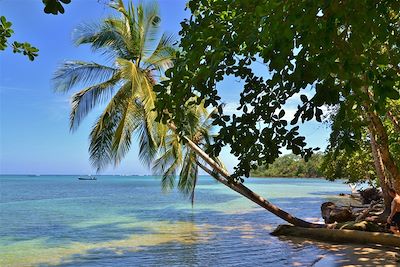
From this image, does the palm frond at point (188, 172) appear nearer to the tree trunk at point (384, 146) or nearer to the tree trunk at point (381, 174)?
the tree trunk at point (381, 174)

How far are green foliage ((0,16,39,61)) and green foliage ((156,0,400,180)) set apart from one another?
1.34m

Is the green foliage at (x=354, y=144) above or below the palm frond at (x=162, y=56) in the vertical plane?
below

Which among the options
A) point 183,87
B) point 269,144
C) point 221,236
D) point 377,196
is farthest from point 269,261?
point 377,196

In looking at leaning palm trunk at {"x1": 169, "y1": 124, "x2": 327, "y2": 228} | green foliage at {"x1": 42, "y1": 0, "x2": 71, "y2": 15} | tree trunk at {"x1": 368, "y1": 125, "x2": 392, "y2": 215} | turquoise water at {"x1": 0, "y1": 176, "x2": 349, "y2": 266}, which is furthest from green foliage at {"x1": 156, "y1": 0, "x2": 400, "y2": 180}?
tree trunk at {"x1": 368, "y1": 125, "x2": 392, "y2": 215}

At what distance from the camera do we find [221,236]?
1365 centimetres

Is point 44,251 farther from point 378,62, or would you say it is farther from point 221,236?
point 378,62

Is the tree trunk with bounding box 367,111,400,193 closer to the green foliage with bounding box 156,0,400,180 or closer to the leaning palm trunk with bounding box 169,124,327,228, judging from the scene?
the leaning palm trunk with bounding box 169,124,327,228

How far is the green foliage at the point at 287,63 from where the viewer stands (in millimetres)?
2264

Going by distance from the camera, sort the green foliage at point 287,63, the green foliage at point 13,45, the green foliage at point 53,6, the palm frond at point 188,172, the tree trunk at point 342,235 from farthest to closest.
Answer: the palm frond at point 188,172 < the tree trunk at point 342,235 < the green foliage at point 13,45 < the green foliage at point 287,63 < the green foliage at point 53,6

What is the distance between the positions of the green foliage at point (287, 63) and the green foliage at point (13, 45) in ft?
4.39

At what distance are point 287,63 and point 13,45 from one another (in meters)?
2.49

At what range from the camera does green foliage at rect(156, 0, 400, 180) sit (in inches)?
89.1

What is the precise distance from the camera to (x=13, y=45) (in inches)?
142

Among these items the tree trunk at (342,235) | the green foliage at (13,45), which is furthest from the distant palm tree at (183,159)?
the green foliage at (13,45)
